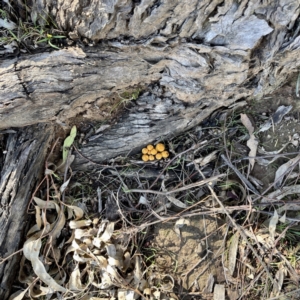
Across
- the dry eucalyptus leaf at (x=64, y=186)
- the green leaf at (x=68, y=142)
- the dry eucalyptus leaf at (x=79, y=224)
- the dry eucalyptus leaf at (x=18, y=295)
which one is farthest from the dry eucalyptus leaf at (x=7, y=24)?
the dry eucalyptus leaf at (x=18, y=295)

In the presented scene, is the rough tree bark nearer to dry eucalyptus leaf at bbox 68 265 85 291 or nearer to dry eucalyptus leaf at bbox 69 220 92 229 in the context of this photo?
dry eucalyptus leaf at bbox 69 220 92 229

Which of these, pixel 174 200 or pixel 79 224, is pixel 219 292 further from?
pixel 79 224

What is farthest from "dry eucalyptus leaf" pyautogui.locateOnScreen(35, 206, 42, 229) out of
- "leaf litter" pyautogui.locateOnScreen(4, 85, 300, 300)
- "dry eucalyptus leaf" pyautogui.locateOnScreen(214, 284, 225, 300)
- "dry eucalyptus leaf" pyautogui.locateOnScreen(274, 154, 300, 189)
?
"dry eucalyptus leaf" pyautogui.locateOnScreen(274, 154, 300, 189)

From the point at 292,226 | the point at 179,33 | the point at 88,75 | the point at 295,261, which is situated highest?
the point at 179,33

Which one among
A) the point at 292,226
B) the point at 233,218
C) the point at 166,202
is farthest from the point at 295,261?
the point at 166,202

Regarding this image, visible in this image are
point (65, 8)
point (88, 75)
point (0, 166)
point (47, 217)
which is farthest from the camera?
point (47, 217)

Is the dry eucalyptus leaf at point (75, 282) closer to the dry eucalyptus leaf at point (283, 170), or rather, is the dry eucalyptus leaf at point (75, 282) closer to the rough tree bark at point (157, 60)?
the rough tree bark at point (157, 60)

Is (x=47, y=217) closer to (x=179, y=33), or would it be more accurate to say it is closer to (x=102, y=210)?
(x=102, y=210)
